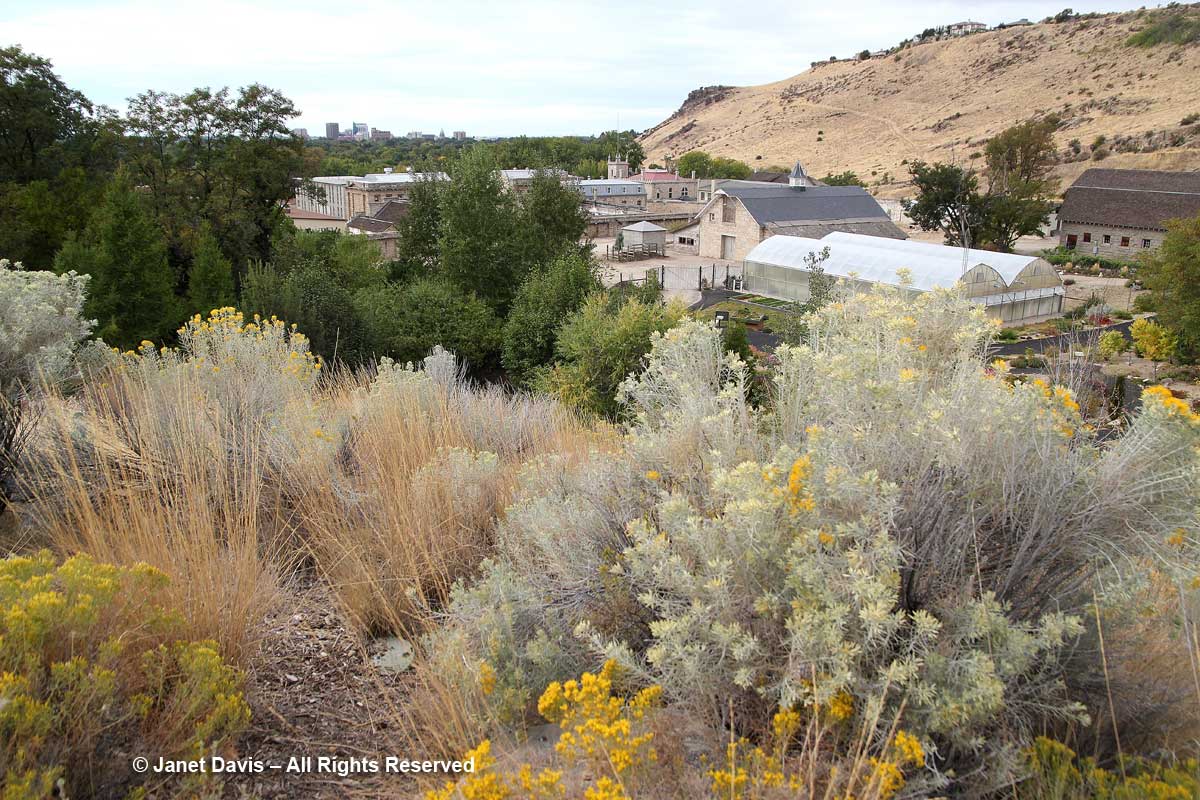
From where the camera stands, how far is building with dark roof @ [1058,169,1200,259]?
40.3 m

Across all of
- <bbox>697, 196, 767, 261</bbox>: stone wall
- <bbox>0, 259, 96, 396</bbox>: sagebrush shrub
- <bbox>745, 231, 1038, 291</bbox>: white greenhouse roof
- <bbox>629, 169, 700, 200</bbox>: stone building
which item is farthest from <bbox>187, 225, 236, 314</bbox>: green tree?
<bbox>629, 169, 700, 200</bbox>: stone building

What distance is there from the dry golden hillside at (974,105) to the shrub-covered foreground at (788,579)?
63.6m

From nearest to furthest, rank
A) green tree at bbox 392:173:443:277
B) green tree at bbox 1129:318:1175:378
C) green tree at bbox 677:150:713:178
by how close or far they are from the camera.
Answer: green tree at bbox 1129:318:1175:378, green tree at bbox 392:173:443:277, green tree at bbox 677:150:713:178

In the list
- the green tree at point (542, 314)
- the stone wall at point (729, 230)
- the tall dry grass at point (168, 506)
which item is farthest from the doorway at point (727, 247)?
the tall dry grass at point (168, 506)

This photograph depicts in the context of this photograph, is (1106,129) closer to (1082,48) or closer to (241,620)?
(1082,48)

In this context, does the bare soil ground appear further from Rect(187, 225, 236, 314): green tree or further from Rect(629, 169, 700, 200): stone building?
Rect(629, 169, 700, 200): stone building

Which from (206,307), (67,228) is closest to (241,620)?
(206,307)

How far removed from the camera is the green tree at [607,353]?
11711mm

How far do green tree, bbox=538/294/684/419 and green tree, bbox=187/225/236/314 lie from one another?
1402 centimetres

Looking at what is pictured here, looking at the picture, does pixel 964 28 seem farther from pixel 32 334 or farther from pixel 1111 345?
pixel 32 334

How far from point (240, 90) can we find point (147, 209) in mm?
5677

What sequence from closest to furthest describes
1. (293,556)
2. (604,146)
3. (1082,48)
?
(293,556)
(1082,48)
(604,146)

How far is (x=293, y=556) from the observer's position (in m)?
4.14

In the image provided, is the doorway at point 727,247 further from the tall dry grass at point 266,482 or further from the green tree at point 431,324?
the tall dry grass at point 266,482
